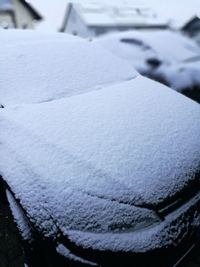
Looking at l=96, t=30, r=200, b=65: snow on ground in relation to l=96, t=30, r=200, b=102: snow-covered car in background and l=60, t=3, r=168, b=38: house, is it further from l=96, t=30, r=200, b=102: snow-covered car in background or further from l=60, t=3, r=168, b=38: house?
l=60, t=3, r=168, b=38: house

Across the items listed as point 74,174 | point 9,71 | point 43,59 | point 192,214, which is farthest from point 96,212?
point 43,59

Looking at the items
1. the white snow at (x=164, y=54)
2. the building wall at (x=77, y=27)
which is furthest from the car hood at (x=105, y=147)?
the building wall at (x=77, y=27)

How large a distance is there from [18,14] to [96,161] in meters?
21.1

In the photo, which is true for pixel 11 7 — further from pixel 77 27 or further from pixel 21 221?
pixel 21 221

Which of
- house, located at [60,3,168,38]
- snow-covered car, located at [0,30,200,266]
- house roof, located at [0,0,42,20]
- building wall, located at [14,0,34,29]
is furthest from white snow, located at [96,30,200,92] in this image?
house, located at [60,3,168,38]

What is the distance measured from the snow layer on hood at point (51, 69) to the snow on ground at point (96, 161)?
0.15 metres

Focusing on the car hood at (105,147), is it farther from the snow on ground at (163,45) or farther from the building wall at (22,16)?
the building wall at (22,16)

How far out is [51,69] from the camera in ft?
7.91

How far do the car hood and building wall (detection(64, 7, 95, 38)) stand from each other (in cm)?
2276

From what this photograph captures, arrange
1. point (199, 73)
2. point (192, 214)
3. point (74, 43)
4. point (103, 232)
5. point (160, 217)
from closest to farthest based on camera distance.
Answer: point (103, 232), point (160, 217), point (192, 214), point (74, 43), point (199, 73)

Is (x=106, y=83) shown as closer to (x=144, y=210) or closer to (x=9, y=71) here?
(x=9, y=71)

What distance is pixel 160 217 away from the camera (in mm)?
1575

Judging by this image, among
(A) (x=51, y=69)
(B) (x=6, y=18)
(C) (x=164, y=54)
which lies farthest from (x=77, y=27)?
(A) (x=51, y=69)

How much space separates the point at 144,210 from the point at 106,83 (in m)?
1.36
